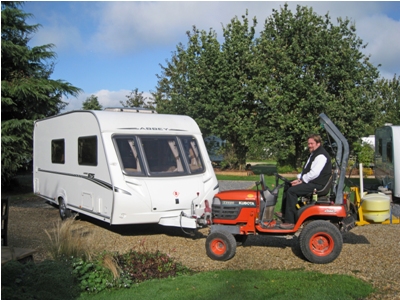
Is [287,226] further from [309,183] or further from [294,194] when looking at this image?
[309,183]

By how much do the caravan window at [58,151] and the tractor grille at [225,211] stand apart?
526 cm

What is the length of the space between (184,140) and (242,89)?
14799 mm

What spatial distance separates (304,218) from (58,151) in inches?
284

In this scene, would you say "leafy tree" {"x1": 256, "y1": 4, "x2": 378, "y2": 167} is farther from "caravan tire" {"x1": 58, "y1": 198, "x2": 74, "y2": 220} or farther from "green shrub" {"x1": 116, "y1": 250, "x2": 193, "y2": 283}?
"green shrub" {"x1": 116, "y1": 250, "x2": 193, "y2": 283}

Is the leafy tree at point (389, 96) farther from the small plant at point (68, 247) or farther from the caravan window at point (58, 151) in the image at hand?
the small plant at point (68, 247)

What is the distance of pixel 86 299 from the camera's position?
17.8ft

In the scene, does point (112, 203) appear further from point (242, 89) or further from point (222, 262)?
point (242, 89)

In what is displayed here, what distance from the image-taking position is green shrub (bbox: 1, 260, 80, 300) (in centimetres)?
494

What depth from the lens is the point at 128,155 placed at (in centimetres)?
935

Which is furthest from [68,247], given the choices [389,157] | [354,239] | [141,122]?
[389,157]

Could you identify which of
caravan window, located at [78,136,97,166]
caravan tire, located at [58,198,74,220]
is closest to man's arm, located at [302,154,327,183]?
caravan window, located at [78,136,97,166]

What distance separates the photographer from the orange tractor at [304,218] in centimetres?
717

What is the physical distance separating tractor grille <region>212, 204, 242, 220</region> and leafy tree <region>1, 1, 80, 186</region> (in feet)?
39.0

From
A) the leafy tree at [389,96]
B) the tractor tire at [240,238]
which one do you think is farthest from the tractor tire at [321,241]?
the leafy tree at [389,96]
